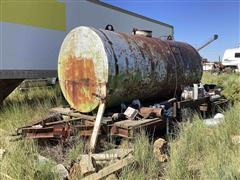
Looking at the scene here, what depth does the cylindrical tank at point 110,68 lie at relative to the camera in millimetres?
5785

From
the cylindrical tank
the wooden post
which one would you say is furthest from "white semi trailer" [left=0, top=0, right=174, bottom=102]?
the wooden post

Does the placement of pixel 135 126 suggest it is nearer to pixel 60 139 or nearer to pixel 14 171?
pixel 60 139

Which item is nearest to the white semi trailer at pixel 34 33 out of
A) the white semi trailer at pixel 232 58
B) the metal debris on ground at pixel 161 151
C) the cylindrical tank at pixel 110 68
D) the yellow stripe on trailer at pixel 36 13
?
the yellow stripe on trailer at pixel 36 13

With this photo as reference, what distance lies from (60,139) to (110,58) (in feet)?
5.34

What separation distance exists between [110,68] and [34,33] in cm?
305

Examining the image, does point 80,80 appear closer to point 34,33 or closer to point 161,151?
point 161,151

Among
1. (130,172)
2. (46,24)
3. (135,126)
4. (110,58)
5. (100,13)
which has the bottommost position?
(130,172)

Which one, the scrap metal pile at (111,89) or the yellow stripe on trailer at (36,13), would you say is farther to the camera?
the yellow stripe on trailer at (36,13)

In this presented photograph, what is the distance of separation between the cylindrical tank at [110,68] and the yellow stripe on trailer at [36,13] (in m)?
1.74

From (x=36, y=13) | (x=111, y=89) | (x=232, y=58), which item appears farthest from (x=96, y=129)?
(x=232, y=58)

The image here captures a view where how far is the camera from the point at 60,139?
17.5ft

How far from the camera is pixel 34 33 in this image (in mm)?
7887

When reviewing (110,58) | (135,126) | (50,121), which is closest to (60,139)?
(50,121)

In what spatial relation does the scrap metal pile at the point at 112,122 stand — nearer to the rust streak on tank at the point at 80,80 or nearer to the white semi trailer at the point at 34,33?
the rust streak on tank at the point at 80,80
